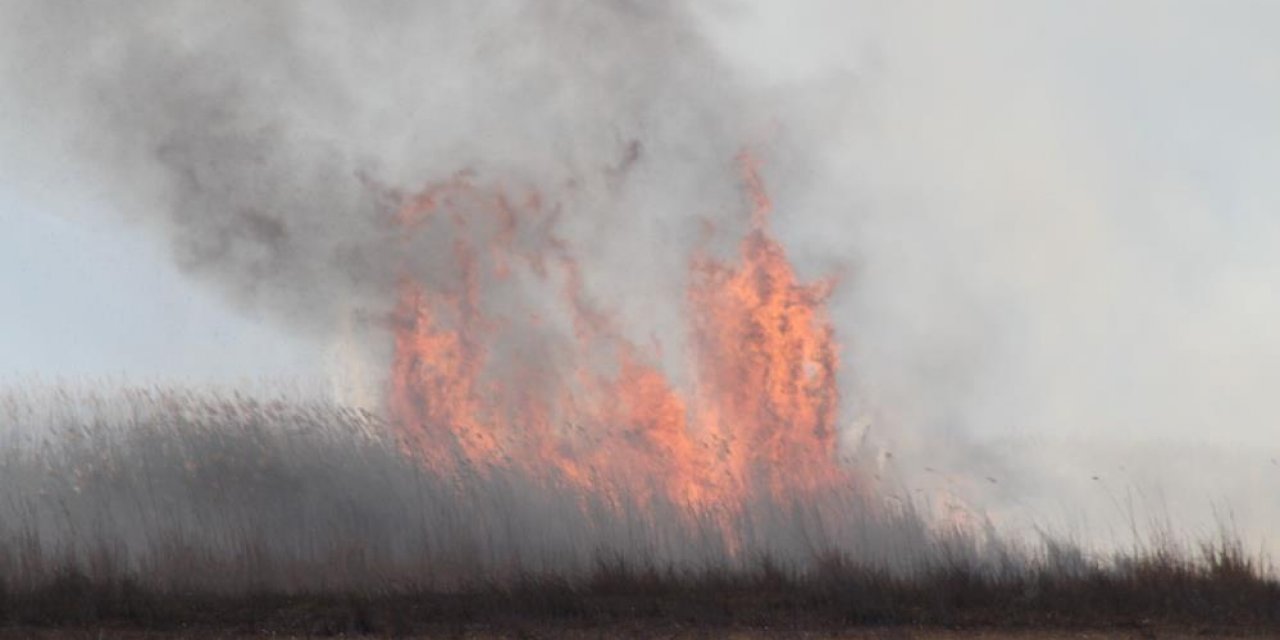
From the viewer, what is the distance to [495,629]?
1448 centimetres

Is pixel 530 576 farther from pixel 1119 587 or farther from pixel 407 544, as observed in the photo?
pixel 1119 587

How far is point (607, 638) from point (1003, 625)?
514 cm

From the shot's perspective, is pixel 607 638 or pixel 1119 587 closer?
pixel 607 638

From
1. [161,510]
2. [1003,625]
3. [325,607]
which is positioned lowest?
[1003,625]

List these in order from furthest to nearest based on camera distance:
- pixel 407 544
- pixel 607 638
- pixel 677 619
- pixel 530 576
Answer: pixel 407 544 → pixel 530 576 → pixel 677 619 → pixel 607 638

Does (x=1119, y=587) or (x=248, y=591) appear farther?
(x=1119, y=587)

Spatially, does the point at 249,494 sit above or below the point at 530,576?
above

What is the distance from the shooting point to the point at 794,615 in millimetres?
15258

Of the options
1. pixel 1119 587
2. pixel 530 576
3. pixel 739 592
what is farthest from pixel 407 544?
pixel 1119 587

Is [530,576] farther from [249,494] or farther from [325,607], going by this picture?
[249,494]

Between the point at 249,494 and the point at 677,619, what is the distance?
7167mm

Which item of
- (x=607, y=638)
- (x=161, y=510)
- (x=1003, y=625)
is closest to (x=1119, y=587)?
(x=1003, y=625)

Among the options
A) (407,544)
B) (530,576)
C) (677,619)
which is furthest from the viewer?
(407,544)

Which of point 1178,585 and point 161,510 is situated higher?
point 161,510
